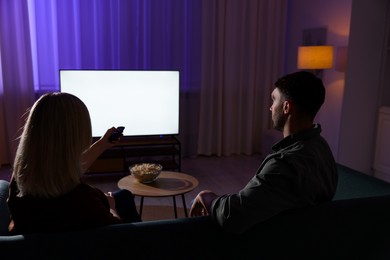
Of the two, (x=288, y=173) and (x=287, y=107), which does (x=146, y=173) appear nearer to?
(x=287, y=107)

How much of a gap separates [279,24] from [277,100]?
3830 millimetres

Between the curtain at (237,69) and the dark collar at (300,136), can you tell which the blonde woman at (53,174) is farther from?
the curtain at (237,69)

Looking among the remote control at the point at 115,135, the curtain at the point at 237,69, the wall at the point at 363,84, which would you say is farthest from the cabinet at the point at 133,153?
the remote control at the point at 115,135

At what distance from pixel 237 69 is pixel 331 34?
4.05ft

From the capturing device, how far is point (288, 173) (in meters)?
1.45

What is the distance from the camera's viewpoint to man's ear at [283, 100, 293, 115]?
1687mm

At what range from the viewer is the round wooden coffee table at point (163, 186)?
8.38 feet

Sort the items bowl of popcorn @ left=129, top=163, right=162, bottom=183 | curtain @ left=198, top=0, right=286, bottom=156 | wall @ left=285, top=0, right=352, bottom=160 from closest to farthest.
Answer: bowl of popcorn @ left=129, top=163, right=162, bottom=183 < wall @ left=285, top=0, right=352, bottom=160 < curtain @ left=198, top=0, right=286, bottom=156

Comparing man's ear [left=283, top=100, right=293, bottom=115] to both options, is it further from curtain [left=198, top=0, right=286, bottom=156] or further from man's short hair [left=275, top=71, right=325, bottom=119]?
curtain [left=198, top=0, right=286, bottom=156]

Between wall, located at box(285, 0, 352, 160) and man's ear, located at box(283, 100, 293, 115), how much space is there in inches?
119

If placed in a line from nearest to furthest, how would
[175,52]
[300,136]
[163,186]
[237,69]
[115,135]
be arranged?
[300,136], [115,135], [163,186], [175,52], [237,69]

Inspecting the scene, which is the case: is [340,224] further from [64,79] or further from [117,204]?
[64,79]

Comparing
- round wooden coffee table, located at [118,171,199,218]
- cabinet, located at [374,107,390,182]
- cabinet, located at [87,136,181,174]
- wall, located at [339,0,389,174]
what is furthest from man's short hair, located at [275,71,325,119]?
A: cabinet, located at [374,107,390,182]

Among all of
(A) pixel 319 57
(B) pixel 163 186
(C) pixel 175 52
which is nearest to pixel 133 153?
(C) pixel 175 52
